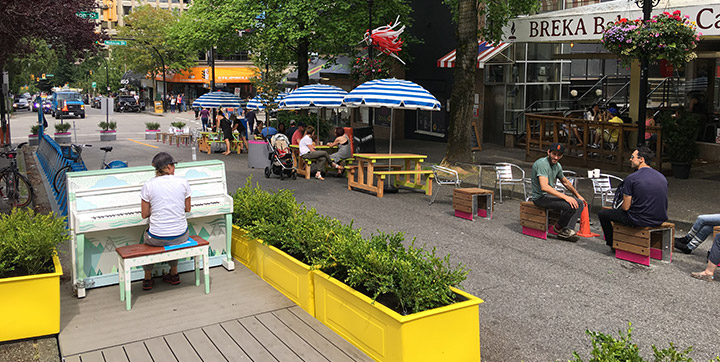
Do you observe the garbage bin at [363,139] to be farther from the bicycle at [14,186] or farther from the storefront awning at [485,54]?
the bicycle at [14,186]

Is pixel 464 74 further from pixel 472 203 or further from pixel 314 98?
pixel 472 203

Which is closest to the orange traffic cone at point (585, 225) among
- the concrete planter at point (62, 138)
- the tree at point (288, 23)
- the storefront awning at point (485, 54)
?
the storefront awning at point (485, 54)

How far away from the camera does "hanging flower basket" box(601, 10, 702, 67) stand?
11992 millimetres

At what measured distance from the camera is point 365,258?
596 cm

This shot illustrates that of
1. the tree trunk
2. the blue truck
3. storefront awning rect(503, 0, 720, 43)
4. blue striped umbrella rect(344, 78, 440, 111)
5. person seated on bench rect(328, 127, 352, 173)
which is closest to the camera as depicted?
storefront awning rect(503, 0, 720, 43)

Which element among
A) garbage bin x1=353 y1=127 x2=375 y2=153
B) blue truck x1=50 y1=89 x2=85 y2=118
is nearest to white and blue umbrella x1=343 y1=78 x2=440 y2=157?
garbage bin x1=353 y1=127 x2=375 y2=153

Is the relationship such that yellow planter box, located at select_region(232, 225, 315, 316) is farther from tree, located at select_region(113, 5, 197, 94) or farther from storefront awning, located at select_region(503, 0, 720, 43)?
tree, located at select_region(113, 5, 197, 94)

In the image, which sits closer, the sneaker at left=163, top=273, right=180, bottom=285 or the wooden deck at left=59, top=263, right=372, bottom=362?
the wooden deck at left=59, top=263, right=372, bottom=362

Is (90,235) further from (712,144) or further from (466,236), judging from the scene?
(712,144)

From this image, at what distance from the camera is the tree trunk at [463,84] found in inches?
679

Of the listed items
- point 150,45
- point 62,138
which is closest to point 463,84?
point 62,138

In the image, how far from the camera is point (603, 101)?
25812 mm

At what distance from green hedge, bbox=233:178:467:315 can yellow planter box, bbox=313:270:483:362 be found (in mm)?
122

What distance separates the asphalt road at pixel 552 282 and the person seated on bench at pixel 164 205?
8.34ft
